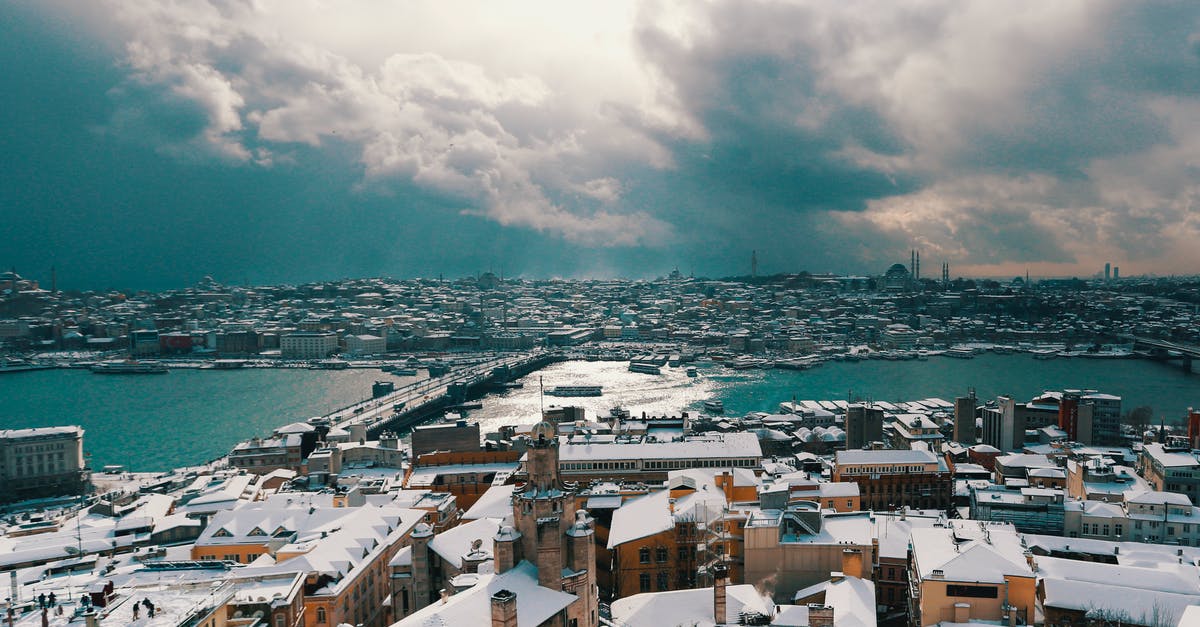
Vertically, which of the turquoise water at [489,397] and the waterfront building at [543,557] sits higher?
the waterfront building at [543,557]

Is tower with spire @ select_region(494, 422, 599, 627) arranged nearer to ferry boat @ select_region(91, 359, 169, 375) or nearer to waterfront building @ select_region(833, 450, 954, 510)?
waterfront building @ select_region(833, 450, 954, 510)

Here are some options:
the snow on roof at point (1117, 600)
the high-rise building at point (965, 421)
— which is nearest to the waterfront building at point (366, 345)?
the high-rise building at point (965, 421)

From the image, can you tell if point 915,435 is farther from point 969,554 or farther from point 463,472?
point 969,554

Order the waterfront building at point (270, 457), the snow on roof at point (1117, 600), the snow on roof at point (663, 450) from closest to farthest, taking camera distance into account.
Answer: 1. the snow on roof at point (1117, 600)
2. the snow on roof at point (663, 450)
3. the waterfront building at point (270, 457)

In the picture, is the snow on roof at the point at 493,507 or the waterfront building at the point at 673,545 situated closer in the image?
the waterfront building at the point at 673,545

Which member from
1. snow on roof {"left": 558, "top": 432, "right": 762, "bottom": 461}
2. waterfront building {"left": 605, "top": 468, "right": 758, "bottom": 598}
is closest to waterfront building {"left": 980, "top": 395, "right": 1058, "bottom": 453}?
snow on roof {"left": 558, "top": 432, "right": 762, "bottom": 461}

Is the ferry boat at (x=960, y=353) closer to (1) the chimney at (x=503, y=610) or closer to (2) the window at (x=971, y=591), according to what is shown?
(2) the window at (x=971, y=591)
